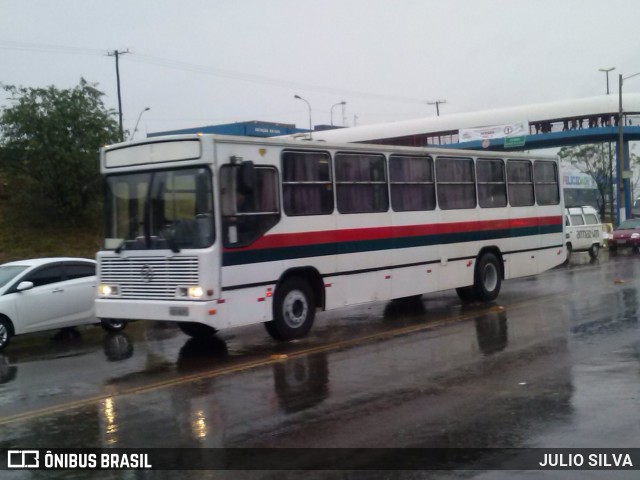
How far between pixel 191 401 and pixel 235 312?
2.79m

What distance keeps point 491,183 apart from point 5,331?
1026 cm

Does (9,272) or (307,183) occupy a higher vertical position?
(307,183)

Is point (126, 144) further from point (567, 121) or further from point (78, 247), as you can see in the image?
point (567, 121)

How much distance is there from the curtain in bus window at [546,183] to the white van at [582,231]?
1134 cm

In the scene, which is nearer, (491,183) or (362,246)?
(362,246)

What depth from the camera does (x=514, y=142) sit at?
47.9 meters

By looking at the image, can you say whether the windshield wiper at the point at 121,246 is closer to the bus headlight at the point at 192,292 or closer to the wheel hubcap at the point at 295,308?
the bus headlight at the point at 192,292

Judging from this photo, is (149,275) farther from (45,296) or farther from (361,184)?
(361,184)

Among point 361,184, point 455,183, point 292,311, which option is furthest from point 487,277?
point 292,311

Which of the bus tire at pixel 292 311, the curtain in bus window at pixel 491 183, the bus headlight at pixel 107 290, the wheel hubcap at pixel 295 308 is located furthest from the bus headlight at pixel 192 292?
the curtain in bus window at pixel 491 183

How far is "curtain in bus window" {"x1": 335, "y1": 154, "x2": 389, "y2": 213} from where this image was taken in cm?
1323

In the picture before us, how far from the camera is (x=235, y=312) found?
11.1 metres

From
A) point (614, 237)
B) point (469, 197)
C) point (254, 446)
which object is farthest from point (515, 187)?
point (614, 237)

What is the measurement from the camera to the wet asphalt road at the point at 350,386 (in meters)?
6.95
